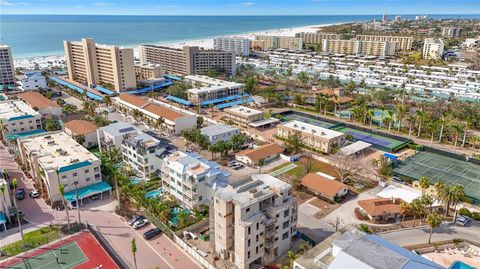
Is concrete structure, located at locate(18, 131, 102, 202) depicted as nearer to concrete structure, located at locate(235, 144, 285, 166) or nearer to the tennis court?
concrete structure, located at locate(235, 144, 285, 166)

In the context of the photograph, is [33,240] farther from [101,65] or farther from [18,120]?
[101,65]

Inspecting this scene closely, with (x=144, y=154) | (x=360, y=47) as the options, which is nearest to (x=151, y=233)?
(x=144, y=154)

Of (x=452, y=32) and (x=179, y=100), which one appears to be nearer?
(x=179, y=100)

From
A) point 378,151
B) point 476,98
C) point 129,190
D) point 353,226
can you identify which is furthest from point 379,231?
point 476,98

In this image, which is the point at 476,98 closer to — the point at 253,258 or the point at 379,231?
the point at 379,231

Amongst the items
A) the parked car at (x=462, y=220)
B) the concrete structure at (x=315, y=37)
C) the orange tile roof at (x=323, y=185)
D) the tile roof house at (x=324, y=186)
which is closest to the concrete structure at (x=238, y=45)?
the concrete structure at (x=315, y=37)

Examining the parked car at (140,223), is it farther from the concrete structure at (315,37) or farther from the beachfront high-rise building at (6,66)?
the concrete structure at (315,37)

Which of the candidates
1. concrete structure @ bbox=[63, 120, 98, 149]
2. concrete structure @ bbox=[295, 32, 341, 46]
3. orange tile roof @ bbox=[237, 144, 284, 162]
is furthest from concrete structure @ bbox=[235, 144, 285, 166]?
concrete structure @ bbox=[295, 32, 341, 46]
